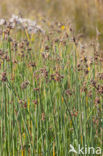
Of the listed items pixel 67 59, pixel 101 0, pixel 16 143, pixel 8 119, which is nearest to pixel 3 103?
pixel 8 119

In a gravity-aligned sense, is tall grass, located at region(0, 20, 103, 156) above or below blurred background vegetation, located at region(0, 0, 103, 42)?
below

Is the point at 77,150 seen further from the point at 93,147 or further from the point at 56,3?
the point at 56,3

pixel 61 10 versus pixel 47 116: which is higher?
pixel 61 10

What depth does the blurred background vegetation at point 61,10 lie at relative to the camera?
7.23 m

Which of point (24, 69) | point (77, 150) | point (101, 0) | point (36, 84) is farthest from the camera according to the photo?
point (101, 0)

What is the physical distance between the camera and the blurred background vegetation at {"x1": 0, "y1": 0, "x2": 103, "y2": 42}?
7227 mm

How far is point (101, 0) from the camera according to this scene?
322 cm

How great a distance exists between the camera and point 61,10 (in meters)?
9.09

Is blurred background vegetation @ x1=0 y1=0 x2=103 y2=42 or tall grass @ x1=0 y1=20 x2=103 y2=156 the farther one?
blurred background vegetation @ x1=0 y1=0 x2=103 y2=42

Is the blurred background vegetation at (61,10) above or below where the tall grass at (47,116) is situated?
above

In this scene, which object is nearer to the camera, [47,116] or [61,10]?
[47,116]

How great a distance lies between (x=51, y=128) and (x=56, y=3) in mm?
7631

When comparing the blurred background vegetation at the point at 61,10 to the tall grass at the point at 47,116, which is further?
the blurred background vegetation at the point at 61,10

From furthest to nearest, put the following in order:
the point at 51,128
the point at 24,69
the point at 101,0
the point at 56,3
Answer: the point at 56,3 → the point at 101,0 → the point at 24,69 → the point at 51,128
